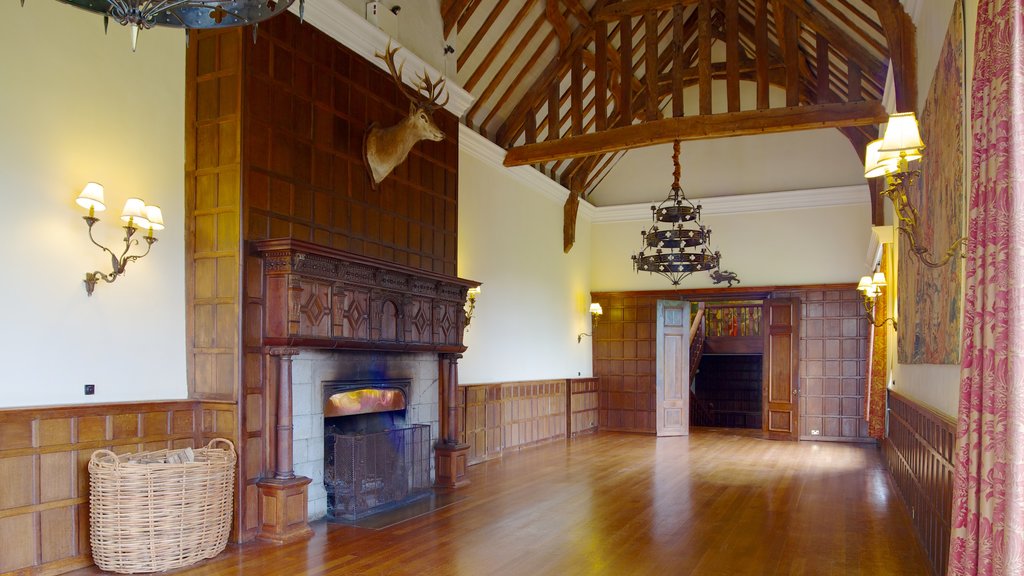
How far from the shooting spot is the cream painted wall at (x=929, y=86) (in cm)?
378

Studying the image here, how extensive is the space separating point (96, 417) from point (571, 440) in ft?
30.0

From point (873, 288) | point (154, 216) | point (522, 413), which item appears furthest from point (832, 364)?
point (154, 216)

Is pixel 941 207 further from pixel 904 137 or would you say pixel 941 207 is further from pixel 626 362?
pixel 626 362

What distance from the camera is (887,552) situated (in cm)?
577

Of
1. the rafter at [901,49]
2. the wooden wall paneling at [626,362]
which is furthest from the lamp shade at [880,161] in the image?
the wooden wall paneling at [626,362]

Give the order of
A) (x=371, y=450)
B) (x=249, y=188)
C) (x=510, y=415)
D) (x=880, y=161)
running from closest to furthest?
1. (x=880, y=161)
2. (x=249, y=188)
3. (x=371, y=450)
4. (x=510, y=415)

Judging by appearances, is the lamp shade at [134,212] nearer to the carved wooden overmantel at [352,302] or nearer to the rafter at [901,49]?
the carved wooden overmantel at [352,302]

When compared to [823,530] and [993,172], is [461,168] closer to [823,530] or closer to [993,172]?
[823,530]

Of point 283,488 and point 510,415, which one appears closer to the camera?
point 283,488

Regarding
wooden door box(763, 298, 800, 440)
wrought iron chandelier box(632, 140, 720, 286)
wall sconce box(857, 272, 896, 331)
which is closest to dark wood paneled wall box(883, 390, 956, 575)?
wall sconce box(857, 272, 896, 331)

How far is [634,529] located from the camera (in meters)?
6.41

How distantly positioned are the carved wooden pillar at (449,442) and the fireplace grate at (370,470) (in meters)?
0.48

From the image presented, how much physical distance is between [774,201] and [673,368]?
148 inches

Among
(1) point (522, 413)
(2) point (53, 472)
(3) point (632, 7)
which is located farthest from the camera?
(1) point (522, 413)
